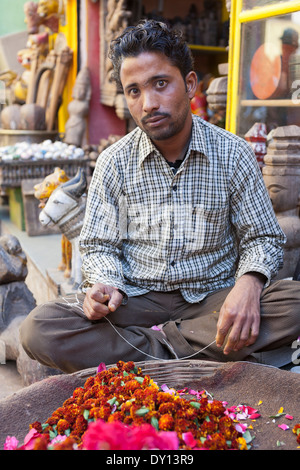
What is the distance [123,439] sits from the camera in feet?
3.17

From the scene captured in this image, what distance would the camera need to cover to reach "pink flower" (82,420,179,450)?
3.14ft

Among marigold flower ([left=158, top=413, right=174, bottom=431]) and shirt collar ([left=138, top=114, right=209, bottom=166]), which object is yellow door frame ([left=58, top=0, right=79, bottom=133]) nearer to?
shirt collar ([left=138, top=114, right=209, bottom=166])

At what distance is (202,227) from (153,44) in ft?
2.24

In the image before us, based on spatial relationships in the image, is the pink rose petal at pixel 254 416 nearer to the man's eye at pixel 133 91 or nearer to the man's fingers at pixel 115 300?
the man's fingers at pixel 115 300

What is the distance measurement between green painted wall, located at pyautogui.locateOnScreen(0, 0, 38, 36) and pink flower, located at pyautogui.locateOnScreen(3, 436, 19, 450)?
8503mm

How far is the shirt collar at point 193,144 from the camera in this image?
6.14 feet

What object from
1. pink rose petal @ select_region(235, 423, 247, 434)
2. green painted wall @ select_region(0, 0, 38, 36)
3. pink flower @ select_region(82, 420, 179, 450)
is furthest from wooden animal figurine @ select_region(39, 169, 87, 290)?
green painted wall @ select_region(0, 0, 38, 36)

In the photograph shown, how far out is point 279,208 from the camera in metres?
2.55

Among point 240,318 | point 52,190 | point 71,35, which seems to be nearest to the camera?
point 240,318

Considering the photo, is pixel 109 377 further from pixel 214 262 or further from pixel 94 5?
pixel 94 5

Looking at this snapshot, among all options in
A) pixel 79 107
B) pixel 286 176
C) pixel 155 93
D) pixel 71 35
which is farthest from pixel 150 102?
pixel 71 35

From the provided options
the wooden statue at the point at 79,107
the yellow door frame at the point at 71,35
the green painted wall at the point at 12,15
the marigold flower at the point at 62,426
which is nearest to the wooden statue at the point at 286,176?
the marigold flower at the point at 62,426

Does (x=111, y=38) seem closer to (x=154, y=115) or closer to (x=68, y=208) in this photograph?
(x=68, y=208)

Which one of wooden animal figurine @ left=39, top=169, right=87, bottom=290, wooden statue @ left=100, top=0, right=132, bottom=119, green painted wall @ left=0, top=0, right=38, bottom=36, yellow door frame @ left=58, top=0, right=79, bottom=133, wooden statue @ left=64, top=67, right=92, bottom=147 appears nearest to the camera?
wooden animal figurine @ left=39, top=169, right=87, bottom=290
